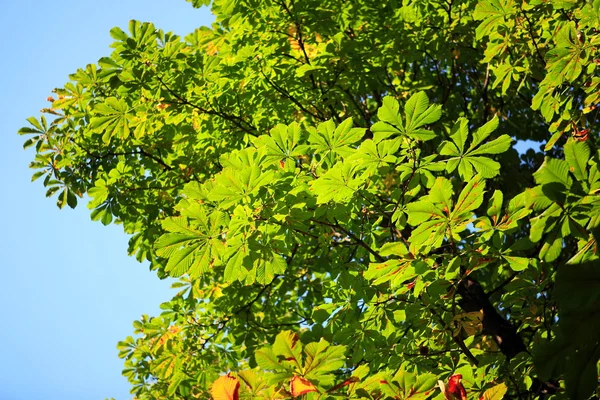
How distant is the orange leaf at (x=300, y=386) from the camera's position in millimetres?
1362

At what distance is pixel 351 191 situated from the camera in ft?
6.81

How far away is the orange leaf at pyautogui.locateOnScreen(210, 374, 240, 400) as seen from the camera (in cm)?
137

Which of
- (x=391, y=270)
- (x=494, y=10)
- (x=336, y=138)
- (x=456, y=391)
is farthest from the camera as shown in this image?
(x=494, y=10)

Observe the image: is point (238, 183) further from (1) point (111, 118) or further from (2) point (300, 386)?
(1) point (111, 118)

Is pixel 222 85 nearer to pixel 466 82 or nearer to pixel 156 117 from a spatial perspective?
pixel 156 117

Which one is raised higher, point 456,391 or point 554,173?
point 554,173

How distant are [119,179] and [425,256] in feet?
10.1

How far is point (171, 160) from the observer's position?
463 centimetres

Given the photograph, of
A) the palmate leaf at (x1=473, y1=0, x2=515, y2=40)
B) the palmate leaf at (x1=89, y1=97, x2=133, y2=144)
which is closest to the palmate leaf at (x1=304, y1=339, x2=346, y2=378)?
the palmate leaf at (x1=89, y1=97, x2=133, y2=144)

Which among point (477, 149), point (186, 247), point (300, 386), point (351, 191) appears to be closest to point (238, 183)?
point (186, 247)

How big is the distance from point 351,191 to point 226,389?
0.99 metres

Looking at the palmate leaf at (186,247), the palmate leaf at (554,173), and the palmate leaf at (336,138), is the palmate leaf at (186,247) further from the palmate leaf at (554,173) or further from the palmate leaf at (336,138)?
the palmate leaf at (554,173)

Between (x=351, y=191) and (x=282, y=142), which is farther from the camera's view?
(x=282, y=142)

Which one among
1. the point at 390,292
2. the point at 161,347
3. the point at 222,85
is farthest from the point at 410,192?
the point at 161,347
